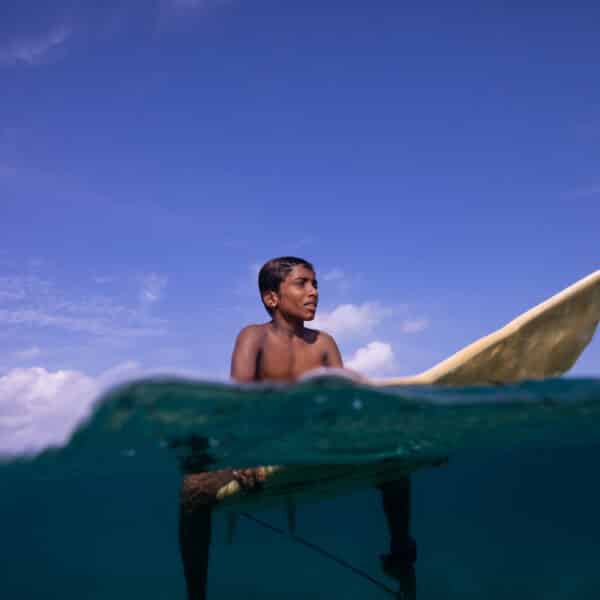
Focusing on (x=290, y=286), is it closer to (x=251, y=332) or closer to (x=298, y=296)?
(x=298, y=296)

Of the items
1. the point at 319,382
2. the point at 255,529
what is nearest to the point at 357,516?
the point at 255,529

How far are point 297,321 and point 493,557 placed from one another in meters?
37.8

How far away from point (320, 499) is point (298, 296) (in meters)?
3.37

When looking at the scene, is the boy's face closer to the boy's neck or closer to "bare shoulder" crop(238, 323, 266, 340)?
the boy's neck

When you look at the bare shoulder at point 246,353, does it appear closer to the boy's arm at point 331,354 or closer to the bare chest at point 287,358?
the bare chest at point 287,358

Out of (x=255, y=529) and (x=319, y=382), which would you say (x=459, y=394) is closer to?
(x=319, y=382)

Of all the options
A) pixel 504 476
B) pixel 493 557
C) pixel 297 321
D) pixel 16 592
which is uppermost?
pixel 297 321

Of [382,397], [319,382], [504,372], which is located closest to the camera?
[319,382]

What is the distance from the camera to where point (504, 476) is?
27.3m

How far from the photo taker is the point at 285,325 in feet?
18.8

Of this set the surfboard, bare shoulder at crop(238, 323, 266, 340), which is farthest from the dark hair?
the surfboard

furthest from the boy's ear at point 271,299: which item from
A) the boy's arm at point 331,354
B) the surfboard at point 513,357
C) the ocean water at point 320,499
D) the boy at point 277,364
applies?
the surfboard at point 513,357

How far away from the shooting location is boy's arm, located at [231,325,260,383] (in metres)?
5.26

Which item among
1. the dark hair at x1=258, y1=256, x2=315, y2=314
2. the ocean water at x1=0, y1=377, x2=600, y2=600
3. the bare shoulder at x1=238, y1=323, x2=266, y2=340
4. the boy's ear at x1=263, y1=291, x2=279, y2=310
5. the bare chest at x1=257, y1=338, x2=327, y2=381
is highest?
the dark hair at x1=258, y1=256, x2=315, y2=314
